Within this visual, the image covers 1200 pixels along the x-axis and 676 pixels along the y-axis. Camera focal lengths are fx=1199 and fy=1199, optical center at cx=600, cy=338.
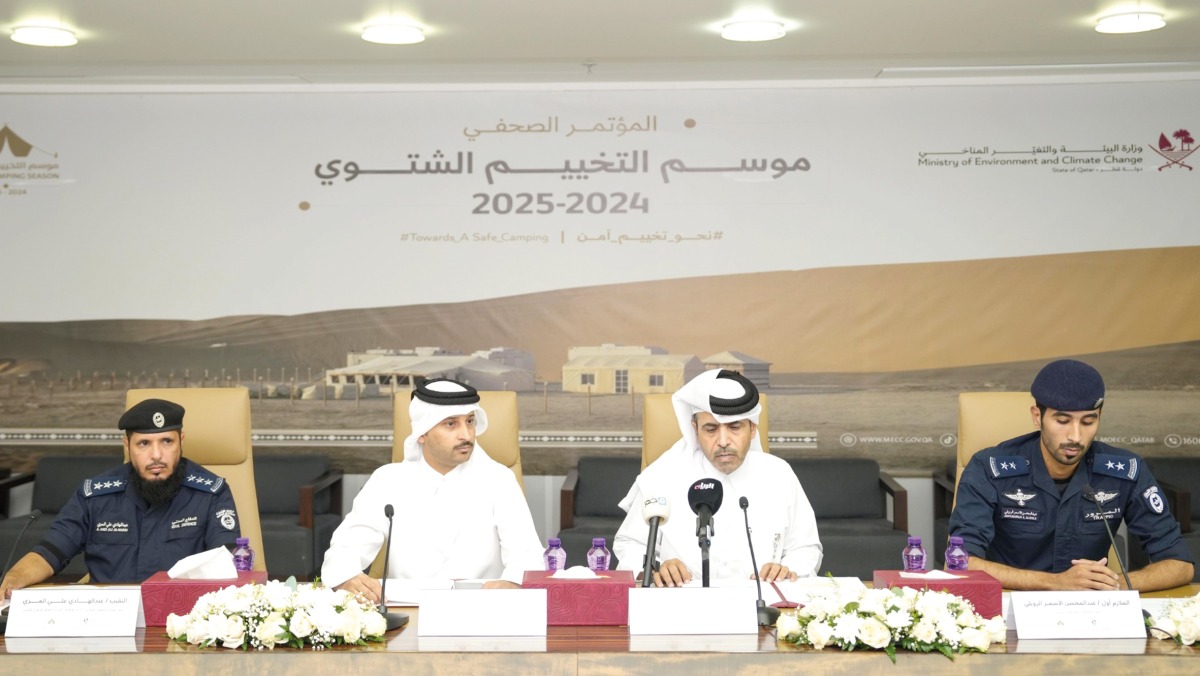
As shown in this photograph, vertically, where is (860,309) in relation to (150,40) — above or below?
below

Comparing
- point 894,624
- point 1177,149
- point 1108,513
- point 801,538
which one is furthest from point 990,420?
point 1177,149

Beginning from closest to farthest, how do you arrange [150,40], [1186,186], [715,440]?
[715,440] → [150,40] → [1186,186]

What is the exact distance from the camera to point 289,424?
6074 mm

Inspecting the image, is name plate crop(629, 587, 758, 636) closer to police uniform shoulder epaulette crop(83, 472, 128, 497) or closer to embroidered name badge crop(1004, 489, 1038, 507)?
embroidered name badge crop(1004, 489, 1038, 507)

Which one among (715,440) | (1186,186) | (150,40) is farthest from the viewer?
(1186,186)

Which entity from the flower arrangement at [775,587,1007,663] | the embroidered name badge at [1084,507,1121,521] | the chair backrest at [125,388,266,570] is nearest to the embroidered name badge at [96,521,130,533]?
the chair backrest at [125,388,266,570]

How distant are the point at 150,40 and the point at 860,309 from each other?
349cm

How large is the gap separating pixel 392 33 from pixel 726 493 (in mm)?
2400

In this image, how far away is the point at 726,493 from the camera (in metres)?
3.77

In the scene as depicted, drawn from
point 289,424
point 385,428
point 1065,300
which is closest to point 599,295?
point 385,428

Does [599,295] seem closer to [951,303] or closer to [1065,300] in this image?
[951,303]

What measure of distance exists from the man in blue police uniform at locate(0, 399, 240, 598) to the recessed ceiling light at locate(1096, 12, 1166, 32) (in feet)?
12.4

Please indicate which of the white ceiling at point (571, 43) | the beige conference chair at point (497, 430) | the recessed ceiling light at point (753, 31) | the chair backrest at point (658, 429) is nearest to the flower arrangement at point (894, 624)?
the chair backrest at point (658, 429)

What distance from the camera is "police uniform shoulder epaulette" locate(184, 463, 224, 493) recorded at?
402 cm
